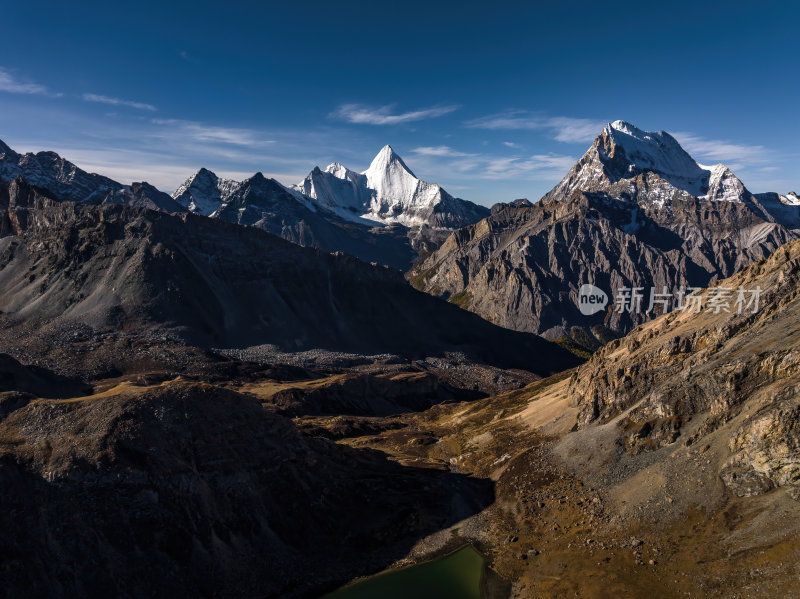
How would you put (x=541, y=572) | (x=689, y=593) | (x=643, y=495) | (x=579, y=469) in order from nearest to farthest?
(x=689, y=593), (x=541, y=572), (x=643, y=495), (x=579, y=469)

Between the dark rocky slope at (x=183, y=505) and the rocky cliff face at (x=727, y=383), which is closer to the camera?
the dark rocky slope at (x=183, y=505)

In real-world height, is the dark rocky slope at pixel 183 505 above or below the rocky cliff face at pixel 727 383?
below

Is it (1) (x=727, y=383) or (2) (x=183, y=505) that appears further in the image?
(1) (x=727, y=383)

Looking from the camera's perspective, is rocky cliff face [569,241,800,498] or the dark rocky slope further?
rocky cliff face [569,241,800,498]

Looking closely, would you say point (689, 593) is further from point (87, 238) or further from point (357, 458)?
point (87, 238)

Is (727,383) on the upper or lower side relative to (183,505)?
upper

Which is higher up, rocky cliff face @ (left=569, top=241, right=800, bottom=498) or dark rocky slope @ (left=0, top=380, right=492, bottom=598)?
rocky cliff face @ (left=569, top=241, right=800, bottom=498)

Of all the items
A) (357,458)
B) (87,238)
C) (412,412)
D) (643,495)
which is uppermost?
(87,238)

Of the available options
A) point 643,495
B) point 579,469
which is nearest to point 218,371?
point 579,469
